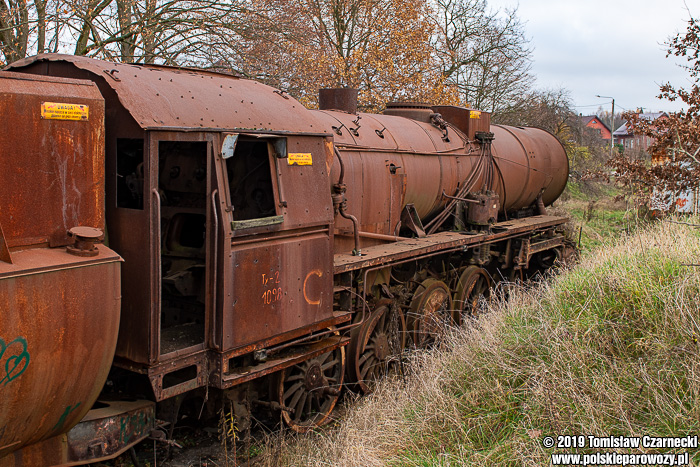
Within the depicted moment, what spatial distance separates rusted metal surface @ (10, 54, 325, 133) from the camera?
13.6 ft

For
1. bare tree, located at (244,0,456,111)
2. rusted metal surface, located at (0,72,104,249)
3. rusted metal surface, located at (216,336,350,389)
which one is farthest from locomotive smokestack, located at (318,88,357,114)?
bare tree, located at (244,0,456,111)

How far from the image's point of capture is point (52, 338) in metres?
3.41

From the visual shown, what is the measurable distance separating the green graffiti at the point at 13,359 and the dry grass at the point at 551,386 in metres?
2.25

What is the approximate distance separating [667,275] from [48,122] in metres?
5.14

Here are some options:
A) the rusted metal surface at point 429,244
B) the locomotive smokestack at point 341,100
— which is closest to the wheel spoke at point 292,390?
the rusted metal surface at point 429,244

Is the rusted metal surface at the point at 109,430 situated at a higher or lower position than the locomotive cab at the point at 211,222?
lower

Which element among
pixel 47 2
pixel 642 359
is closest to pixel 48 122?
pixel 642 359

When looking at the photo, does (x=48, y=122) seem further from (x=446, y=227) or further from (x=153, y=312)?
(x=446, y=227)

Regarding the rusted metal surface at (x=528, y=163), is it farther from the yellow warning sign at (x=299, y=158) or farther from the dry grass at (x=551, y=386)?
the yellow warning sign at (x=299, y=158)

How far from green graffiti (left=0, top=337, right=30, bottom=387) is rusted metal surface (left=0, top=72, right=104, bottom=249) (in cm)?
57

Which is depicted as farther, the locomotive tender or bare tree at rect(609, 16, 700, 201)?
bare tree at rect(609, 16, 700, 201)

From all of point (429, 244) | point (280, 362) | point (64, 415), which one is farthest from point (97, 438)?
point (429, 244)

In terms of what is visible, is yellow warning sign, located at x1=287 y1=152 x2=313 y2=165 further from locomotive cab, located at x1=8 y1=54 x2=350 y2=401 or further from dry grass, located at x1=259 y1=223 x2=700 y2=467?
dry grass, located at x1=259 y1=223 x2=700 y2=467

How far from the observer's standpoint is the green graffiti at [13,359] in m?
3.17
